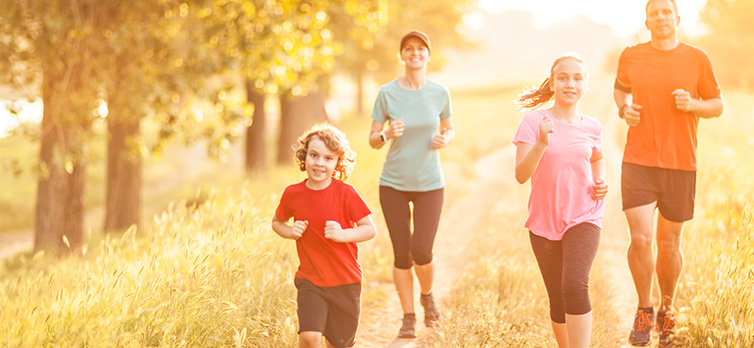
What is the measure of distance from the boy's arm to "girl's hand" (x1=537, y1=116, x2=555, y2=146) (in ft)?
4.63

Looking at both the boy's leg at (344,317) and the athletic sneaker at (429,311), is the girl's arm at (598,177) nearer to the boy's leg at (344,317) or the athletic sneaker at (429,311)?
the boy's leg at (344,317)

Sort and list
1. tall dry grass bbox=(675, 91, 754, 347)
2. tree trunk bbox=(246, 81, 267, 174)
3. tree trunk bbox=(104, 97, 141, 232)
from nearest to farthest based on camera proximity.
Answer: tall dry grass bbox=(675, 91, 754, 347), tree trunk bbox=(104, 97, 141, 232), tree trunk bbox=(246, 81, 267, 174)

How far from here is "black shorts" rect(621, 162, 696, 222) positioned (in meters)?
5.11

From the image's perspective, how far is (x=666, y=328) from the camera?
5.17m

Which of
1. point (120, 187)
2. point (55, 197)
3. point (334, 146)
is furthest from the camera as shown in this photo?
point (120, 187)

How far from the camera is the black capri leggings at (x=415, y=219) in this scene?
5406mm

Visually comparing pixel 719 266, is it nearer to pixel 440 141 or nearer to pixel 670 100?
pixel 670 100

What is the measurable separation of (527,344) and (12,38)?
7517mm

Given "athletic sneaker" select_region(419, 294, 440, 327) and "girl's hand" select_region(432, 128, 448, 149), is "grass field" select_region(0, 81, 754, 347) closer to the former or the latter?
"athletic sneaker" select_region(419, 294, 440, 327)

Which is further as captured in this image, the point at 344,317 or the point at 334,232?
the point at 344,317

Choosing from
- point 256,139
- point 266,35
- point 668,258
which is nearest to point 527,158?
point 668,258

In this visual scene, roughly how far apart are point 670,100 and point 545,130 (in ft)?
5.30

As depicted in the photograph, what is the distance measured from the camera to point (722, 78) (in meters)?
44.5

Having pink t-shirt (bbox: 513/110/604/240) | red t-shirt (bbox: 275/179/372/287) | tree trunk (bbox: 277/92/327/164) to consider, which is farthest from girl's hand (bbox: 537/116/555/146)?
tree trunk (bbox: 277/92/327/164)
